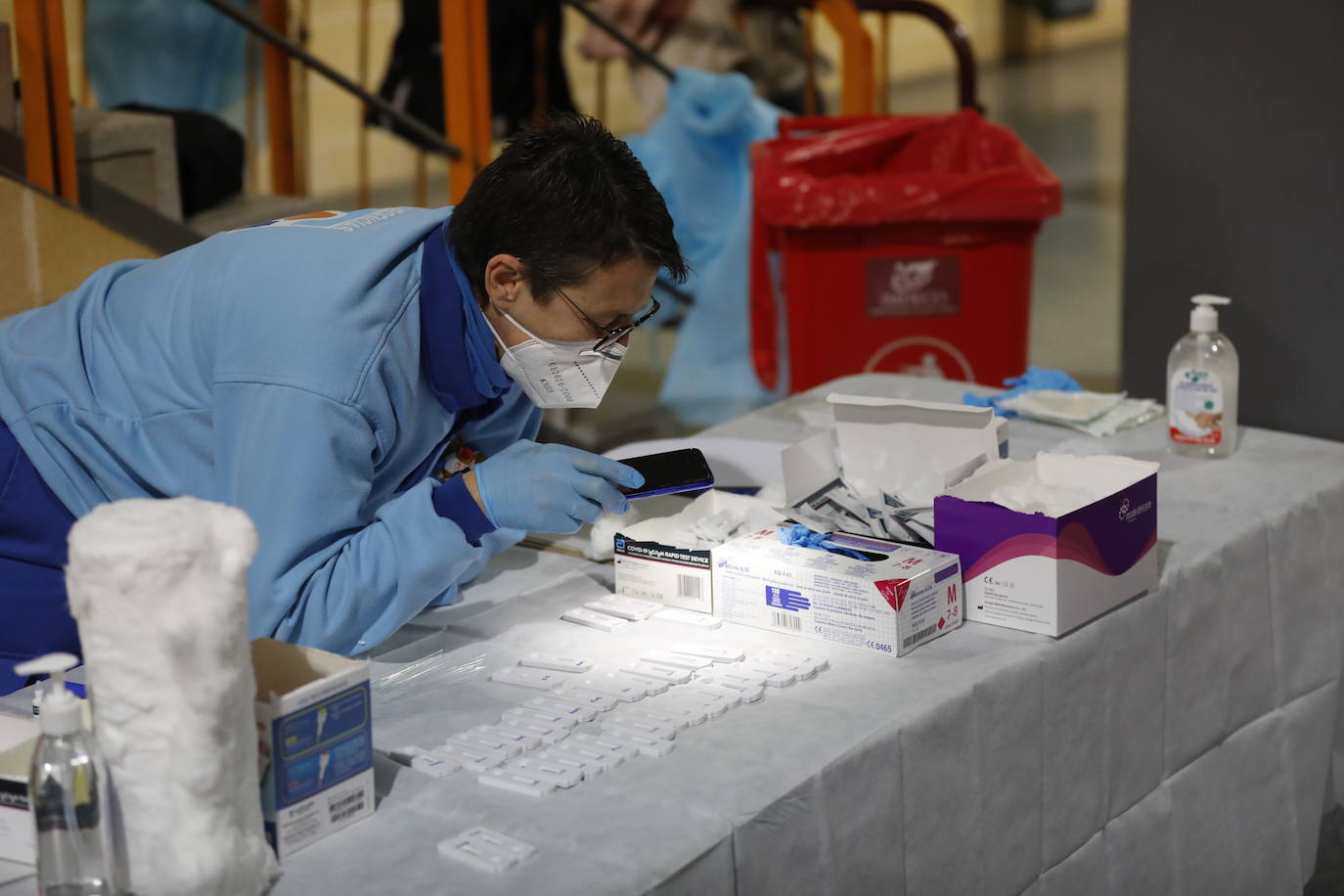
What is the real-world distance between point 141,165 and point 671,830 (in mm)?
2454

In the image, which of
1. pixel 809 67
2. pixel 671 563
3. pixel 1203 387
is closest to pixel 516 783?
pixel 671 563

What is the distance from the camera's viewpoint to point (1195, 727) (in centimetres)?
166

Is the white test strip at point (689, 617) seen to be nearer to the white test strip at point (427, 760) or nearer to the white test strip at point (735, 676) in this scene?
the white test strip at point (735, 676)

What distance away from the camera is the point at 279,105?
414cm

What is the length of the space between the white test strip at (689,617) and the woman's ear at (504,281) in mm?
384

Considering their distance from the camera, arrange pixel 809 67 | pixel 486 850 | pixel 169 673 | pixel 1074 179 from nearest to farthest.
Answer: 1. pixel 169 673
2. pixel 486 850
3. pixel 809 67
4. pixel 1074 179

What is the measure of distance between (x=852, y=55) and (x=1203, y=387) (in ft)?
8.09

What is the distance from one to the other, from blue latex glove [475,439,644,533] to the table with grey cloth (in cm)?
14

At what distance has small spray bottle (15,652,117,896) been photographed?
931 mm

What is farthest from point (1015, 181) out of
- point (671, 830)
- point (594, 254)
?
point (671, 830)

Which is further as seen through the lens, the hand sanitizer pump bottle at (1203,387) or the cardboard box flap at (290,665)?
the hand sanitizer pump bottle at (1203,387)

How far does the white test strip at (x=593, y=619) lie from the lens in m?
1.54

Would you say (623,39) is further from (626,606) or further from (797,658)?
(797,658)

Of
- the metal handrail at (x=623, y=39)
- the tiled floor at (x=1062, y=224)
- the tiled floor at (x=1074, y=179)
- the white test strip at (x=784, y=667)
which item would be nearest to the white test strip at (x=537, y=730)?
the white test strip at (x=784, y=667)
